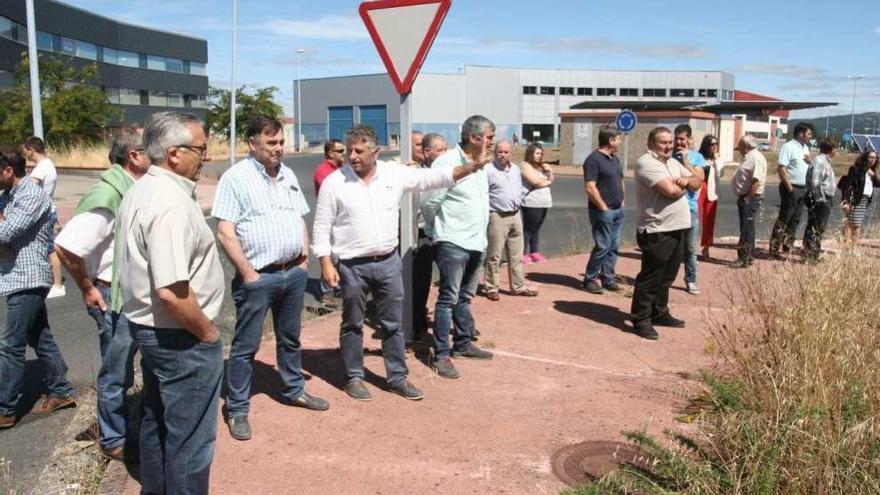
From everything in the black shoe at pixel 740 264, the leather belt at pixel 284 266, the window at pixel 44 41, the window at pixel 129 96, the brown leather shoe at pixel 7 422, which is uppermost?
the window at pixel 44 41

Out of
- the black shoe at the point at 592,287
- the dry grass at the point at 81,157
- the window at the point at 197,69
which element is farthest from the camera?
the window at the point at 197,69

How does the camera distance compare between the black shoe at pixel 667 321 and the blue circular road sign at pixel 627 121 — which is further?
the blue circular road sign at pixel 627 121

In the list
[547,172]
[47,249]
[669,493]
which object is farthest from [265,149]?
[547,172]

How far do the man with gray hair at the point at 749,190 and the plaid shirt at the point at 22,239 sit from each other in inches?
322

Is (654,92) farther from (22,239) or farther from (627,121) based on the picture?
(22,239)

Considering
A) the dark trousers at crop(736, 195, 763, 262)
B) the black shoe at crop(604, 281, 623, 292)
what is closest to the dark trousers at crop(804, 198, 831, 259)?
the dark trousers at crop(736, 195, 763, 262)

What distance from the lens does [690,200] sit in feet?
29.3

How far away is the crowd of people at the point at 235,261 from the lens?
3.19 meters

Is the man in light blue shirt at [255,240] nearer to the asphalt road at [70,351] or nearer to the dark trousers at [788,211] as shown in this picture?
the asphalt road at [70,351]

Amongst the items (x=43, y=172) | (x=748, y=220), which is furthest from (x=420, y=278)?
(x=748, y=220)

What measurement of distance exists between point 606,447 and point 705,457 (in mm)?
780

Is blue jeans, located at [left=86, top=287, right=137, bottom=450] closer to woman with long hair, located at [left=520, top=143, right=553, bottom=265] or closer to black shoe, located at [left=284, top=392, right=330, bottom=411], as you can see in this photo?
black shoe, located at [left=284, top=392, right=330, bottom=411]

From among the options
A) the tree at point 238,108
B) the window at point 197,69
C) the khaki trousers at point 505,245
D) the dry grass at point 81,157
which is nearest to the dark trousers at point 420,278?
the khaki trousers at point 505,245

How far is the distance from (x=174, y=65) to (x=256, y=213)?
72986 mm
